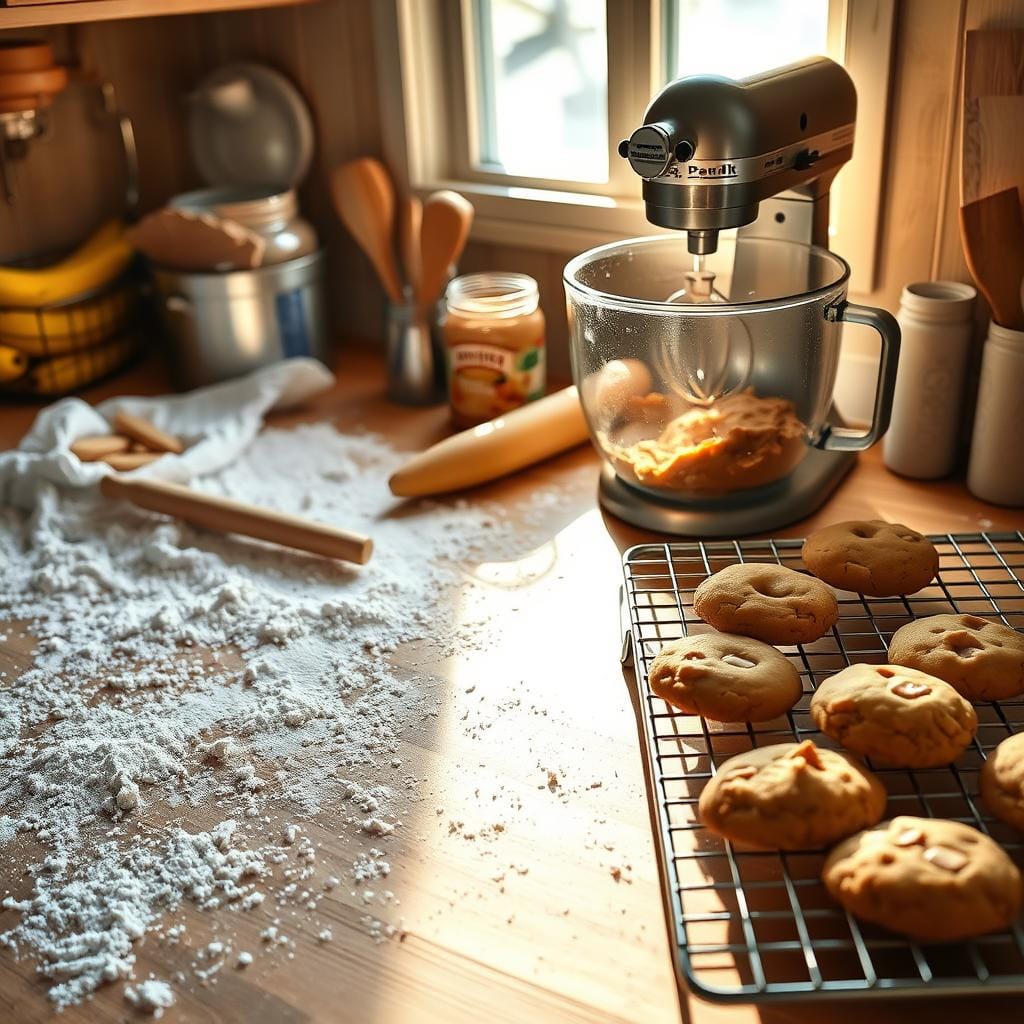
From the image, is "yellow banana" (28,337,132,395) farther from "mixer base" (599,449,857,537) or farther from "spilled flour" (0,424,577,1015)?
"mixer base" (599,449,857,537)

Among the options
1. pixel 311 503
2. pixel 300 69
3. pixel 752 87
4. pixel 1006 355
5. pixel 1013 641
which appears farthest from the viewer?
pixel 300 69

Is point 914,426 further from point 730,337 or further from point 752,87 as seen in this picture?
point 752,87

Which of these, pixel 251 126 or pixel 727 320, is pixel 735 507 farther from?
pixel 251 126

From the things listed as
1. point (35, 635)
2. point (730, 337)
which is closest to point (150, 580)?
point (35, 635)

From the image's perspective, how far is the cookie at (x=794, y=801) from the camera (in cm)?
60

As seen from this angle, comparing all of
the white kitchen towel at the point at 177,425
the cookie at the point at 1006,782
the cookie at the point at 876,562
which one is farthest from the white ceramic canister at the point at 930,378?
the white kitchen towel at the point at 177,425

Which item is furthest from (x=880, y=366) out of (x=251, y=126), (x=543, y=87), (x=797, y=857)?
(x=251, y=126)

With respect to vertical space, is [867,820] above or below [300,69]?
below

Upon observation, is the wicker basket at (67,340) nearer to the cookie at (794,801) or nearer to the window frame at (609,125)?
the window frame at (609,125)

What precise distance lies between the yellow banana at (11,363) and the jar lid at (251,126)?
342 mm

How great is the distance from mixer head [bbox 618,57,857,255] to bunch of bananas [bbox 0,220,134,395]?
28.9 inches

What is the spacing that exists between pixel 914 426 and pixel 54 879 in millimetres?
796

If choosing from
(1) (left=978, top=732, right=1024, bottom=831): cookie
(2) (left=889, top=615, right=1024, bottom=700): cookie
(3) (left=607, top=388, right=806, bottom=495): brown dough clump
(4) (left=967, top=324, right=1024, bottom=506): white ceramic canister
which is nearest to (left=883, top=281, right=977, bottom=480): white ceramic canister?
(4) (left=967, top=324, right=1024, bottom=506): white ceramic canister

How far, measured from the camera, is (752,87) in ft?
2.95
